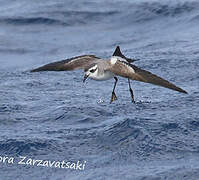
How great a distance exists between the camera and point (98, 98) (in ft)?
45.8

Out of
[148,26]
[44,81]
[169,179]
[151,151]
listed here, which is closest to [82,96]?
[44,81]

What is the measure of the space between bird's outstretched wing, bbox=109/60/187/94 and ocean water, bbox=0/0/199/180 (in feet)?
4.61

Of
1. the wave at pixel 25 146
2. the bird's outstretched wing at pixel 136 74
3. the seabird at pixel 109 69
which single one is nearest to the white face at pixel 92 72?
the seabird at pixel 109 69

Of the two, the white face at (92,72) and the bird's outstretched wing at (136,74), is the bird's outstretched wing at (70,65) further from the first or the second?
the bird's outstretched wing at (136,74)

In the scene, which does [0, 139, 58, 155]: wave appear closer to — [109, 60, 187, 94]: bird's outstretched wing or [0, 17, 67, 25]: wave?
[109, 60, 187, 94]: bird's outstretched wing

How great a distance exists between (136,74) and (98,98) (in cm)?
381

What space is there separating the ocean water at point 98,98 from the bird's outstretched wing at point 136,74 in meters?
1.41

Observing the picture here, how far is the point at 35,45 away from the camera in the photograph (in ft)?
63.9

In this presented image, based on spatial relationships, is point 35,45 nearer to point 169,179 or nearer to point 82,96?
point 82,96

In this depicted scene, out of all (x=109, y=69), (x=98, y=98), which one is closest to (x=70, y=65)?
(x=109, y=69)

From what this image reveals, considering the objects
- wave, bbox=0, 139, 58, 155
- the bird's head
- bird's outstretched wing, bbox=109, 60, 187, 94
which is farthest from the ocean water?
bird's outstretched wing, bbox=109, 60, 187, 94

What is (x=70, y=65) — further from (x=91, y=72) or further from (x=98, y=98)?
(x=98, y=98)

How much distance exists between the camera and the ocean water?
34.6 ft

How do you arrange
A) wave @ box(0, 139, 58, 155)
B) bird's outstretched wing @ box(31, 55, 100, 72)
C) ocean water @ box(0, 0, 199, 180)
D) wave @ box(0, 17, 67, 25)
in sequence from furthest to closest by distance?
wave @ box(0, 17, 67, 25), bird's outstretched wing @ box(31, 55, 100, 72), wave @ box(0, 139, 58, 155), ocean water @ box(0, 0, 199, 180)
